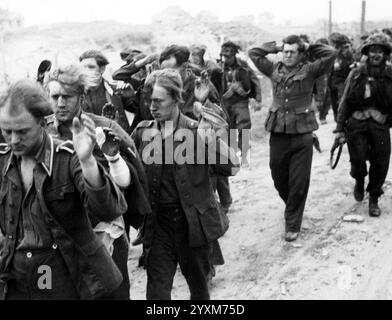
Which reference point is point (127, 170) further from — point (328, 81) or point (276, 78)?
point (328, 81)

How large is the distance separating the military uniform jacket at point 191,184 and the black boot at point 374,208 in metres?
3.36

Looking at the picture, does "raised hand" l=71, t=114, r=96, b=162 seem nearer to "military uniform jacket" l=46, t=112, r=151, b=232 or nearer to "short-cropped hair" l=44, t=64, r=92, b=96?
"short-cropped hair" l=44, t=64, r=92, b=96

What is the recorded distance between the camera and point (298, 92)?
6.61m

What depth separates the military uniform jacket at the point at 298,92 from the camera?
21.5 feet

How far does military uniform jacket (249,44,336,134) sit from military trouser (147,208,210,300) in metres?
2.44

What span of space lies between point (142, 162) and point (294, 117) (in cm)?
260

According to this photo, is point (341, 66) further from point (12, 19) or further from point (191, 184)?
point (12, 19)

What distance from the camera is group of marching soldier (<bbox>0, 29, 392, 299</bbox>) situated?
301cm

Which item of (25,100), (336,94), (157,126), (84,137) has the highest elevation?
(25,100)

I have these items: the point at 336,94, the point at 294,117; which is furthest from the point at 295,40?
the point at 336,94

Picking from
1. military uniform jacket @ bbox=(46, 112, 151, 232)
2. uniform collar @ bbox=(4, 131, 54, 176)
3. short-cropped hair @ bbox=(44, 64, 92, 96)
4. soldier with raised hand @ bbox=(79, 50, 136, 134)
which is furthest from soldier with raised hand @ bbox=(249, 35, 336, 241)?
uniform collar @ bbox=(4, 131, 54, 176)

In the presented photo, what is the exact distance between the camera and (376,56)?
22.7 feet

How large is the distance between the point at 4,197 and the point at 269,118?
421 cm
